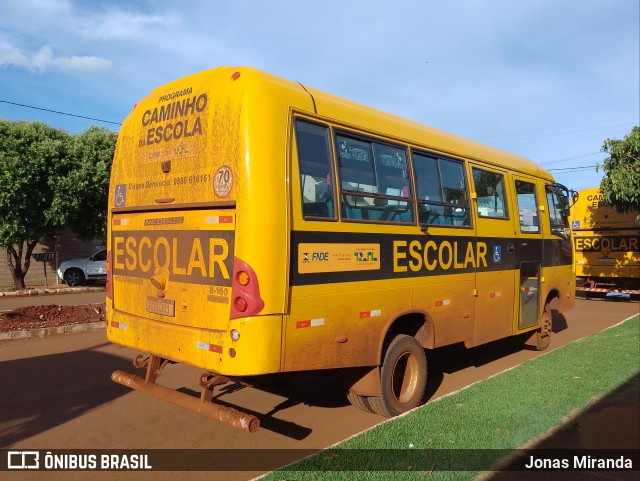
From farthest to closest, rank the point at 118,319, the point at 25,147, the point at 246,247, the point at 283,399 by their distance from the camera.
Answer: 1. the point at 25,147
2. the point at 283,399
3. the point at 118,319
4. the point at 246,247

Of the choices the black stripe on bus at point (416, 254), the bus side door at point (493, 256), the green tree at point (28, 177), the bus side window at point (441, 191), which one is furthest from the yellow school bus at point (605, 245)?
the green tree at point (28, 177)

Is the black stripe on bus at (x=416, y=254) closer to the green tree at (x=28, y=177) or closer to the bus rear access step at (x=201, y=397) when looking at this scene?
the bus rear access step at (x=201, y=397)

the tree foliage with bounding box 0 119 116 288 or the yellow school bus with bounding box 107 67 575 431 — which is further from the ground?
the tree foliage with bounding box 0 119 116 288

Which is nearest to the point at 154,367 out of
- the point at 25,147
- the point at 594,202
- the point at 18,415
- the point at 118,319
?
the point at 118,319

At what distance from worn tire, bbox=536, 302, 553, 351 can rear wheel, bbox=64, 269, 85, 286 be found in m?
17.2

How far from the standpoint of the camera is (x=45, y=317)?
961 cm

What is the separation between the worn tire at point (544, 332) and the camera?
8383 mm

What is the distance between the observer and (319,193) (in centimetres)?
431

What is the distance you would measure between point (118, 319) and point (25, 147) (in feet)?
44.2

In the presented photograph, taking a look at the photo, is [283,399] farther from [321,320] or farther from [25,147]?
[25,147]

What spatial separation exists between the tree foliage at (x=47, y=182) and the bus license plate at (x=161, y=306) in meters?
12.9

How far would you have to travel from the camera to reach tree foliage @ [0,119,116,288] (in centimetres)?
1505

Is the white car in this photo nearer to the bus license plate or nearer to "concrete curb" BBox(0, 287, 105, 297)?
"concrete curb" BBox(0, 287, 105, 297)

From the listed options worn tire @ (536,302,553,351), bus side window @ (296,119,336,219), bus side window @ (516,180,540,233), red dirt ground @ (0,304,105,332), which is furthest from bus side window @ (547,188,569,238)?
red dirt ground @ (0,304,105,332)
